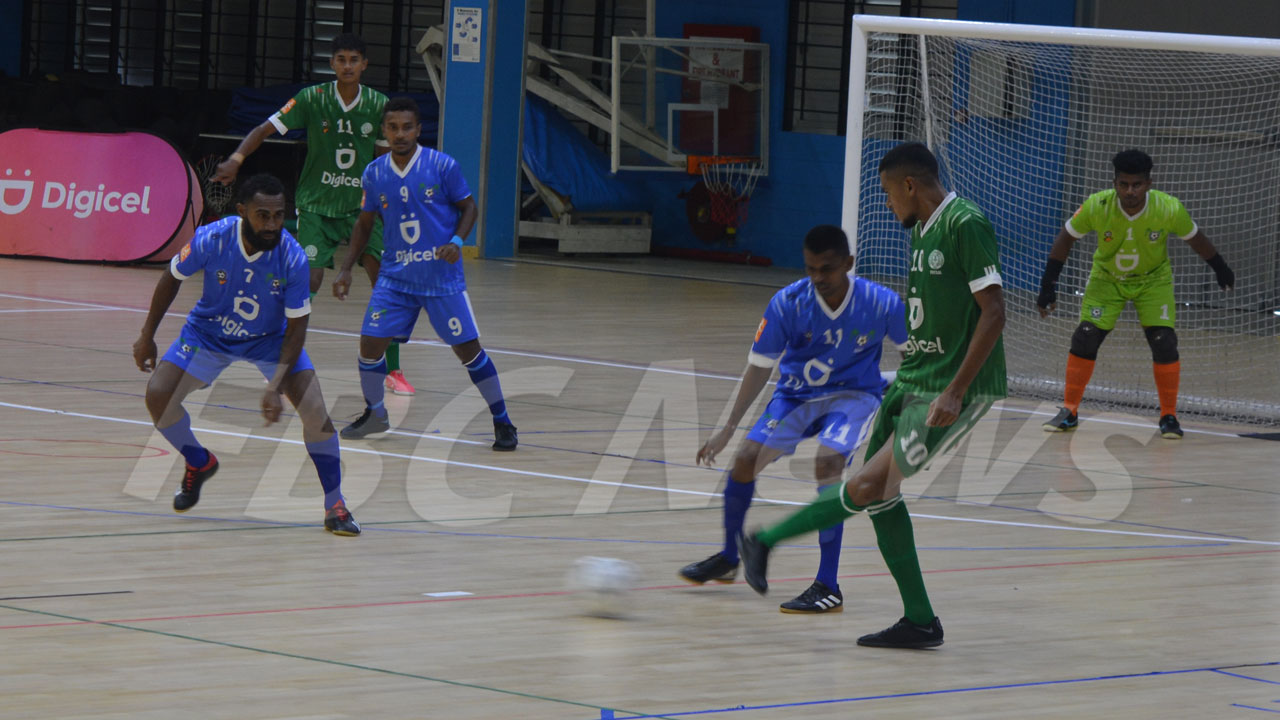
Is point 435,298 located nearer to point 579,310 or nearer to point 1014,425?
point 1014,425

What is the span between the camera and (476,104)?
22.0 m

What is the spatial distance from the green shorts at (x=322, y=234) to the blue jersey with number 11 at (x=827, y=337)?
5.43 metres

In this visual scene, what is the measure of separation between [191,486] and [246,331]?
715 mm

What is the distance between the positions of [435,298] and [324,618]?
3948 mm

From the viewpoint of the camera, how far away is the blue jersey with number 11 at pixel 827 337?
640 centimetres

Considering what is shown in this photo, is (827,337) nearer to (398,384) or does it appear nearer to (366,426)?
(366,426)

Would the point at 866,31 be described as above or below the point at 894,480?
above

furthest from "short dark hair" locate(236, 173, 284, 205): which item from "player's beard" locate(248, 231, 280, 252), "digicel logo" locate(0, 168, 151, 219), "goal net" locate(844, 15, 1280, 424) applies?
"digicel logo" locate(0, 168, 151, 219)

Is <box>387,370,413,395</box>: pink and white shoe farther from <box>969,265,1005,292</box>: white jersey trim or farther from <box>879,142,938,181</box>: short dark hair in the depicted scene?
<box>969,265,1005,292</box>: white jersey trim

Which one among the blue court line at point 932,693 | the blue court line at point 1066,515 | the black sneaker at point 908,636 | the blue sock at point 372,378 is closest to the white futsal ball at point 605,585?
the black sneaker at point 908,636

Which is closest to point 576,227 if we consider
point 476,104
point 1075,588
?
point 476,104

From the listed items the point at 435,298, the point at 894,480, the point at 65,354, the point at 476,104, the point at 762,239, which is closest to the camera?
the point at 894,480

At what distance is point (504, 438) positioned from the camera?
961cm

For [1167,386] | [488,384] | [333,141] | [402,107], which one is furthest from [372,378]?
[1167,386]
